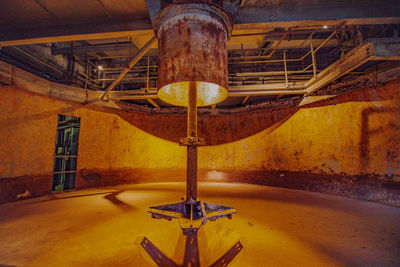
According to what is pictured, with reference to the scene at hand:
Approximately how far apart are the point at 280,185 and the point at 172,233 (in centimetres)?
501

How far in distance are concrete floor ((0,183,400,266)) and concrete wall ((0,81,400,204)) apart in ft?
2.83

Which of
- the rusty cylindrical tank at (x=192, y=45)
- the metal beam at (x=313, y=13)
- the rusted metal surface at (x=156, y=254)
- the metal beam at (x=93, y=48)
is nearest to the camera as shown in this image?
the rusted metal surface at (x=156, y=254)

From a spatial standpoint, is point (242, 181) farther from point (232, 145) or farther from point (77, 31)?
point (77, 31)

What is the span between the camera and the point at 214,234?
2.72 metres

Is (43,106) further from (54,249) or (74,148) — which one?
(54,249)

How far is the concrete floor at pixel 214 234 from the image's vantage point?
6.72 ft

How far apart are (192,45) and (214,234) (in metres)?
2.71

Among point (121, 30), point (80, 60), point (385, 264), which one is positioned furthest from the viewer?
point (80, 60)

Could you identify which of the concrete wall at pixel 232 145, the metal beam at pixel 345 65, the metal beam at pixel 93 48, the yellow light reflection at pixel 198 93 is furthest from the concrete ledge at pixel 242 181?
the yellow light reflection at pixel 198 93

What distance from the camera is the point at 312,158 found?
18.7ft

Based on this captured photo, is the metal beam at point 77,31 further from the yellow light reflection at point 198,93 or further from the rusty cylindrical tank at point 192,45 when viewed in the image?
the yellow light reflection at point 198,93

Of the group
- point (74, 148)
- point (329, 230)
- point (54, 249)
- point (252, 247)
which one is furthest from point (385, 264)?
point (74, 148)

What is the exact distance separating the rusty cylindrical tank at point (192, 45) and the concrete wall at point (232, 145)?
4.60 m

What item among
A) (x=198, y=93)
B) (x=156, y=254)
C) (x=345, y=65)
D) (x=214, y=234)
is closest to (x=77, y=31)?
(x=198, y=93)
